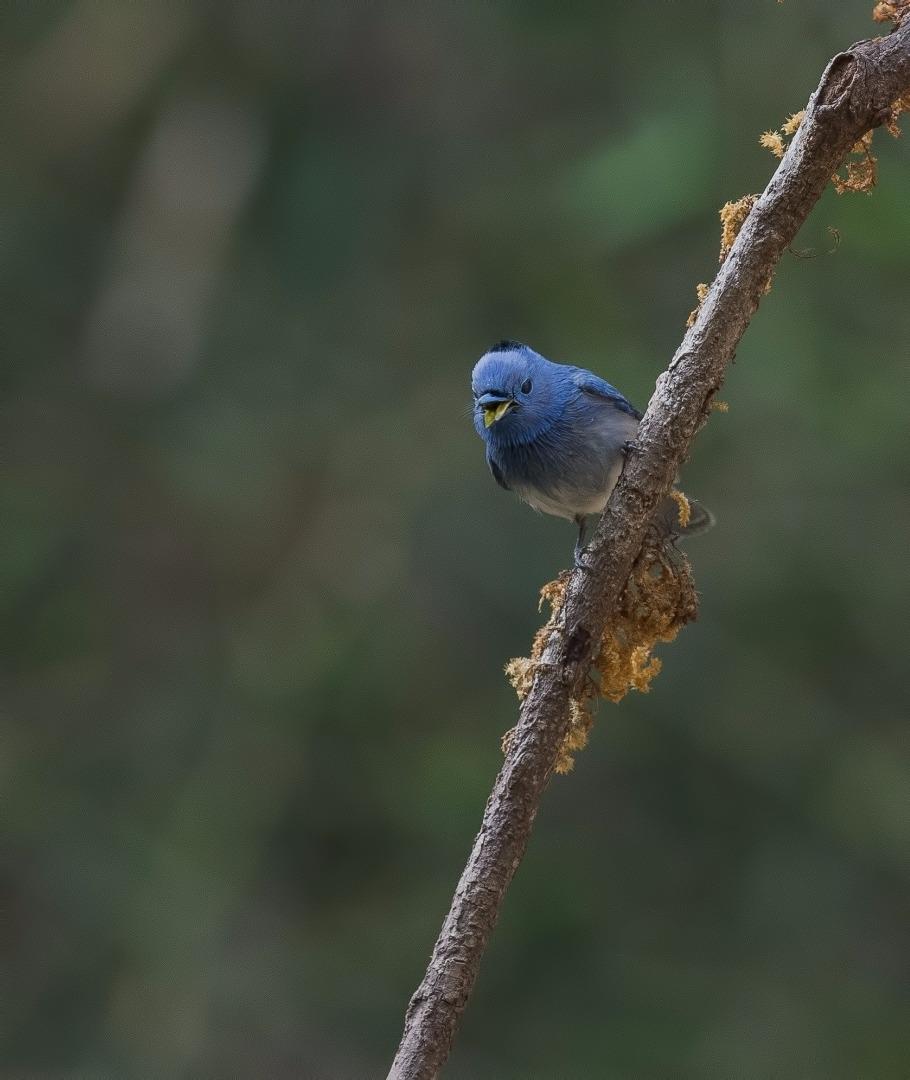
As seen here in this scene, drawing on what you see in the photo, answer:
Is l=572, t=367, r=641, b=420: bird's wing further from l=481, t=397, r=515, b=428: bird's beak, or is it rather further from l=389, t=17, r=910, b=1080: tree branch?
l=389, t=17, r=910, b=1080: tree branch

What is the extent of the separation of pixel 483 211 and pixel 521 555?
201 centimetres

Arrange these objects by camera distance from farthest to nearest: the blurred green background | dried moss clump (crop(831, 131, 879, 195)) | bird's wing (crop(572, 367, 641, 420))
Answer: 1. the blurred green background
2. bird's wing (crop(572, 367, 641, 420))
3. dried moss clump (crop(831, 131, 879, 195))

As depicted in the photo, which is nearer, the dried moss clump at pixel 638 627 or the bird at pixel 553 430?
the dried moss clump at pixel 638 627

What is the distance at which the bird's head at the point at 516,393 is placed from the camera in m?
4.23

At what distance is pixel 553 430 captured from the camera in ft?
14.2

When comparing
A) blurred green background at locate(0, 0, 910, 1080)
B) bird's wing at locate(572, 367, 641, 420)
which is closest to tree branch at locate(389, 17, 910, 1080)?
bird's wing at locate(572, 367, 641, 420)

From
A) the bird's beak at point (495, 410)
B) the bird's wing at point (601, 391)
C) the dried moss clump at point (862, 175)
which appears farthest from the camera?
the bird's wing at point (601, 391)

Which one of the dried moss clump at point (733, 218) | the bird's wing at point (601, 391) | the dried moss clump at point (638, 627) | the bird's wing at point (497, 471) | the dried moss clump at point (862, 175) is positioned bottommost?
the dried moss clump at point (638, 627)

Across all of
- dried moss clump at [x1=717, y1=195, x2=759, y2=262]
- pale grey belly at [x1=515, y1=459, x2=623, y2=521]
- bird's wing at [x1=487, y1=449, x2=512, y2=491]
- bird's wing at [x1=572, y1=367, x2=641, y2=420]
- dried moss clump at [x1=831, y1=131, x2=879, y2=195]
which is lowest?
dried moss clump at [x1=717, y1=195, x2=759, y2=262]

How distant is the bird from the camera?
13.9ft

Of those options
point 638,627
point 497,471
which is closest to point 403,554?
point 497,471

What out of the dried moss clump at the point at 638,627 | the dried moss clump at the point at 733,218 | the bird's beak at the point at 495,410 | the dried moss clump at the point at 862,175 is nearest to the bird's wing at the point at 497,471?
the bird's beak at the point at 495,410

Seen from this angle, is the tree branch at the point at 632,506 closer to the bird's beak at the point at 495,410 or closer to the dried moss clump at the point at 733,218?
the dried moss clump at the point at 733,218

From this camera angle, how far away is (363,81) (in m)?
8.59
